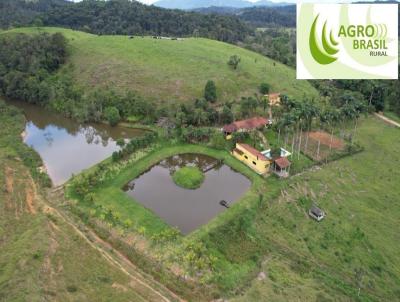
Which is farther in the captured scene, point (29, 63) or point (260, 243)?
point (29, 63)

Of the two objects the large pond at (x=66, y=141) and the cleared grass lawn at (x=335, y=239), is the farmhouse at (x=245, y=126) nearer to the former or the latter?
the cleared grass lawn at (x=335, y=239)

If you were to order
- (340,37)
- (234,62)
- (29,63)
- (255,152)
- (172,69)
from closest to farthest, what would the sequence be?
(340,37)
(255,152)
(172,69)
(234,62)
(29,63)

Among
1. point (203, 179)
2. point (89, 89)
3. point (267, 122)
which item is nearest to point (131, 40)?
point (89, 89)

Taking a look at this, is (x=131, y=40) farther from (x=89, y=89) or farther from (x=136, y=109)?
(x=136, y=109)

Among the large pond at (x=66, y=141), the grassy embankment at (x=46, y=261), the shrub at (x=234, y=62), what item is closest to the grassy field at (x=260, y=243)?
the grassy embankment at (x=46, y=261)

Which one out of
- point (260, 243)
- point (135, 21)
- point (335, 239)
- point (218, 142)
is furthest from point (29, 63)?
point (335, 239)

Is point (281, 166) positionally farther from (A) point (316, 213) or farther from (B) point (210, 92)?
(B) point (210, 92)
